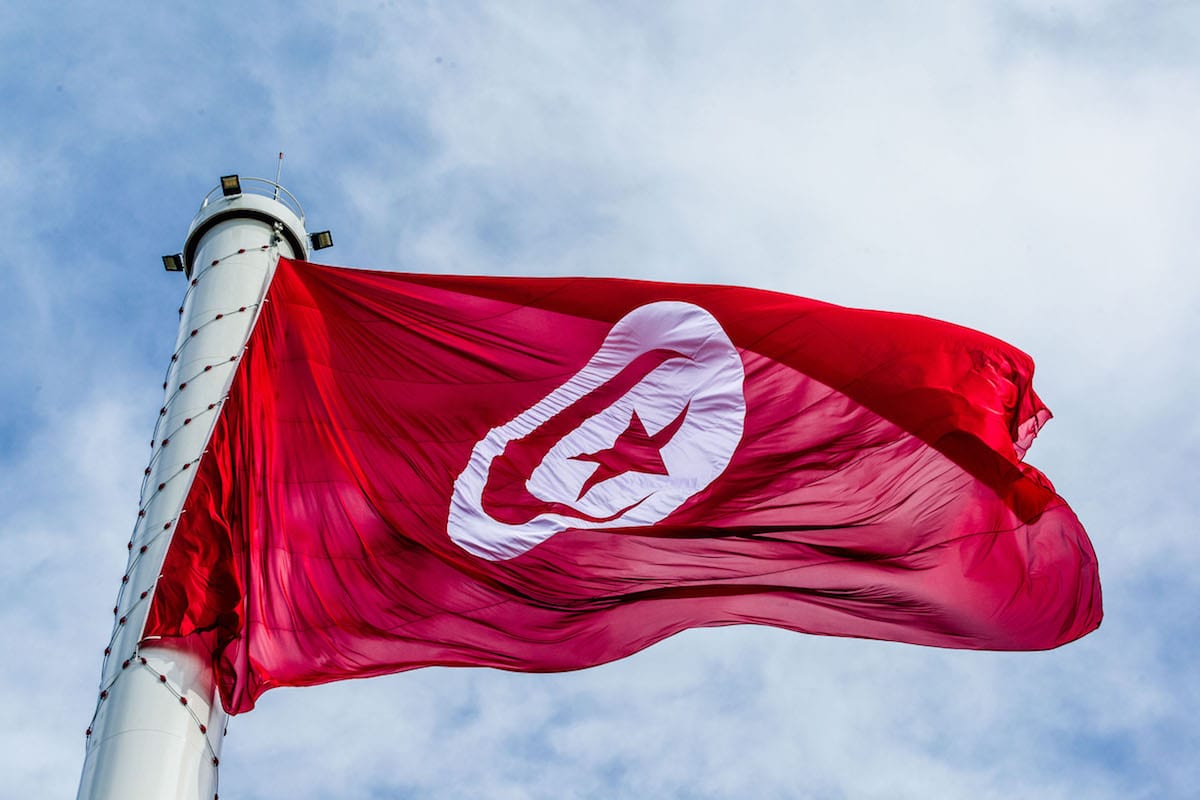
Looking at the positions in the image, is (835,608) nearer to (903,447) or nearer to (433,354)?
(903,447)

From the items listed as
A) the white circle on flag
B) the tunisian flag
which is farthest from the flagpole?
the white circle on flag

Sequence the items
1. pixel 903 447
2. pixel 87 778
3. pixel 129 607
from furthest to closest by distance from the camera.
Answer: pixel 903 447 < pixel 129 607 < pixel 87 778

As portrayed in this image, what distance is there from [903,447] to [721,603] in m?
3.54

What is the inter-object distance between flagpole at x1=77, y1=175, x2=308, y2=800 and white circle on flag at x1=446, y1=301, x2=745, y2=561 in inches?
145

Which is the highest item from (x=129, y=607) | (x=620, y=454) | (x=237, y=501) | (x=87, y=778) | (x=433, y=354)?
(x=433, y=354)

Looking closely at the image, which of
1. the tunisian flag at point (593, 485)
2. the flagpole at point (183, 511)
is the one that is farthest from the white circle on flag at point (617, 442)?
the flagpole at point (183, 511)

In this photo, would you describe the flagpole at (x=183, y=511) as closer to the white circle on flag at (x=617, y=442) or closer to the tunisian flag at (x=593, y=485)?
the tunisian flag at (x=593, y=485)

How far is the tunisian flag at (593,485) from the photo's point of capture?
57.0 feet

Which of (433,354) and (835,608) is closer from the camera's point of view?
(835,608)

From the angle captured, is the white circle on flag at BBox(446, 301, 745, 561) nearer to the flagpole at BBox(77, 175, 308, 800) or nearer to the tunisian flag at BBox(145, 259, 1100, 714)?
the tunisian flag at BBox(145, 259, 1100, 714)

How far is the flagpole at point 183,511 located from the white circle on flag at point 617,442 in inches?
145

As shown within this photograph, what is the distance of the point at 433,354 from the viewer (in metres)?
20.5

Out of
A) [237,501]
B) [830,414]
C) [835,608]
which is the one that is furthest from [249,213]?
[835,608]

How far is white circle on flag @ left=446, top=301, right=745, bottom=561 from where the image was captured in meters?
18.9
